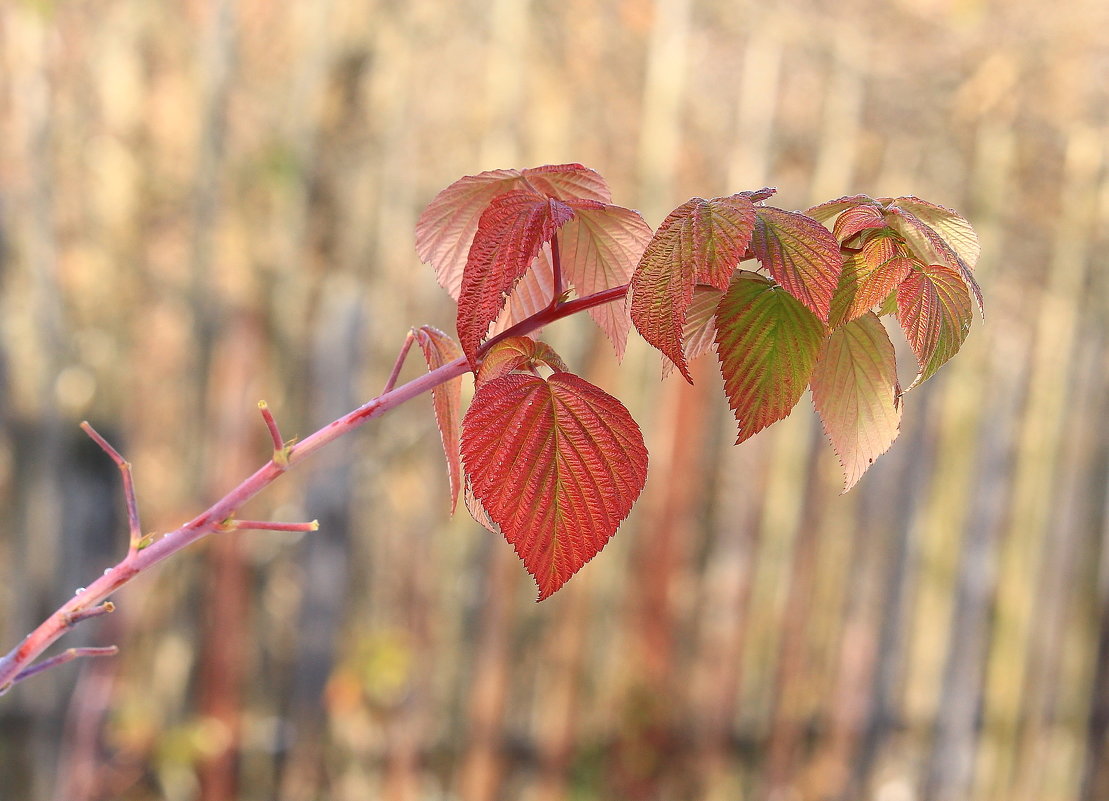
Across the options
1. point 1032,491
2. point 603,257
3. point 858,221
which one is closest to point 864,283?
point 858,221

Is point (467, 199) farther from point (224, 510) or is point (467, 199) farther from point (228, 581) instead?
point (228, 581)

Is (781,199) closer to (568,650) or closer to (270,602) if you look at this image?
(568,650)

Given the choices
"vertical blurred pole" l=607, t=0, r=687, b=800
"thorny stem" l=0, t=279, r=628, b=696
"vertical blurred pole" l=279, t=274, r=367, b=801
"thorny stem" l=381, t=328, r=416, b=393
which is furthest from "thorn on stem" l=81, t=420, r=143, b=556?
"vertical blurred pole" l=607, t=0, r=687, b=800

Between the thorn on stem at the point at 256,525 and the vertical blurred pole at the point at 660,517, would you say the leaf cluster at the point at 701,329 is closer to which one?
the thorn on stem at the point at 256,525

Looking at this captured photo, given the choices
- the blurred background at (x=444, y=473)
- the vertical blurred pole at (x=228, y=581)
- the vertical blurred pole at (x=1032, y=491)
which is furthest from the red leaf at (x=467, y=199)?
the vertical blurred pole at (x=1032, y=491)

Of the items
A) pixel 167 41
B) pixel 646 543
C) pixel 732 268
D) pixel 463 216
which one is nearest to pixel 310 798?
pixel 646 543

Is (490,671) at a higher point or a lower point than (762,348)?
lower

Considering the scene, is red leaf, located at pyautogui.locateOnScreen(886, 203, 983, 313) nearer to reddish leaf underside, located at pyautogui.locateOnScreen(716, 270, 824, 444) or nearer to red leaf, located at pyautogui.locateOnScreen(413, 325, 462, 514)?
reddish leaf underside, located at pyautogui.locateOnScreen(716, 270, 824, 444)
